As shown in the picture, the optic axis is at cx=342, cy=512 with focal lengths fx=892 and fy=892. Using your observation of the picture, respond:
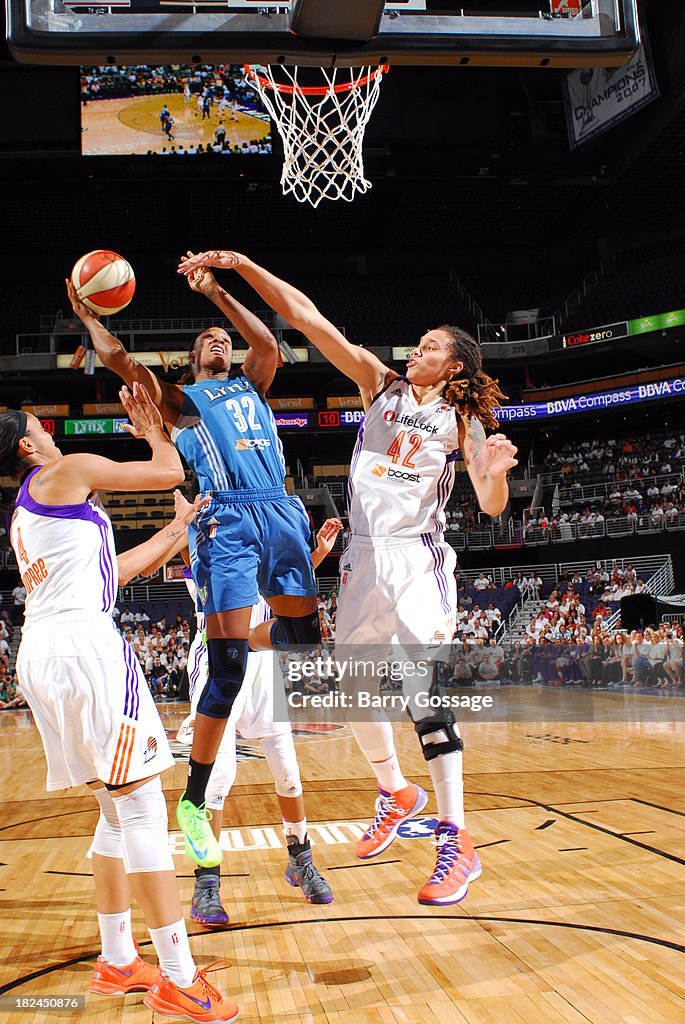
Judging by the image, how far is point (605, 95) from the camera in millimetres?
19812

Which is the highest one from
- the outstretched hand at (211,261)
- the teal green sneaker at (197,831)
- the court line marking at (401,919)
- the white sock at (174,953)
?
the outstretched hand at (211,261)

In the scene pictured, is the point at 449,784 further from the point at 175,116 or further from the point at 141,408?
the point at 175,116

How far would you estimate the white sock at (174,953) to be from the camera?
3.62 meters

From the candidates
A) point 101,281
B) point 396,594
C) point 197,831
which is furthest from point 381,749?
point 101,281

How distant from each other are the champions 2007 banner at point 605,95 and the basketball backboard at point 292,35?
1590 cm

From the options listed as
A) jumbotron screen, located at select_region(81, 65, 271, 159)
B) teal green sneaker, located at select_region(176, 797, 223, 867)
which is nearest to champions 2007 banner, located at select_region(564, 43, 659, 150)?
jumbotron screen, located at select_region(81, 65, 271, 159)

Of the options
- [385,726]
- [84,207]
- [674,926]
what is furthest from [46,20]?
[84,207]

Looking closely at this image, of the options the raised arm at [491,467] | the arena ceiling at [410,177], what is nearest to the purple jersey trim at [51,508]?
the raised arm at [491,467]

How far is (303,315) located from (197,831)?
2.53m

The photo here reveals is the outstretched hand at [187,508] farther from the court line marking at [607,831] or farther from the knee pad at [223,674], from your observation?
the court line marking at [607,831]

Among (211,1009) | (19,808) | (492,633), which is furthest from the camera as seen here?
(492,633)

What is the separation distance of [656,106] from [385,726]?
2126cm

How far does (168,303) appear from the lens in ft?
93.6

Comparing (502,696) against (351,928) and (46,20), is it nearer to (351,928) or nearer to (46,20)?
(351,928)
